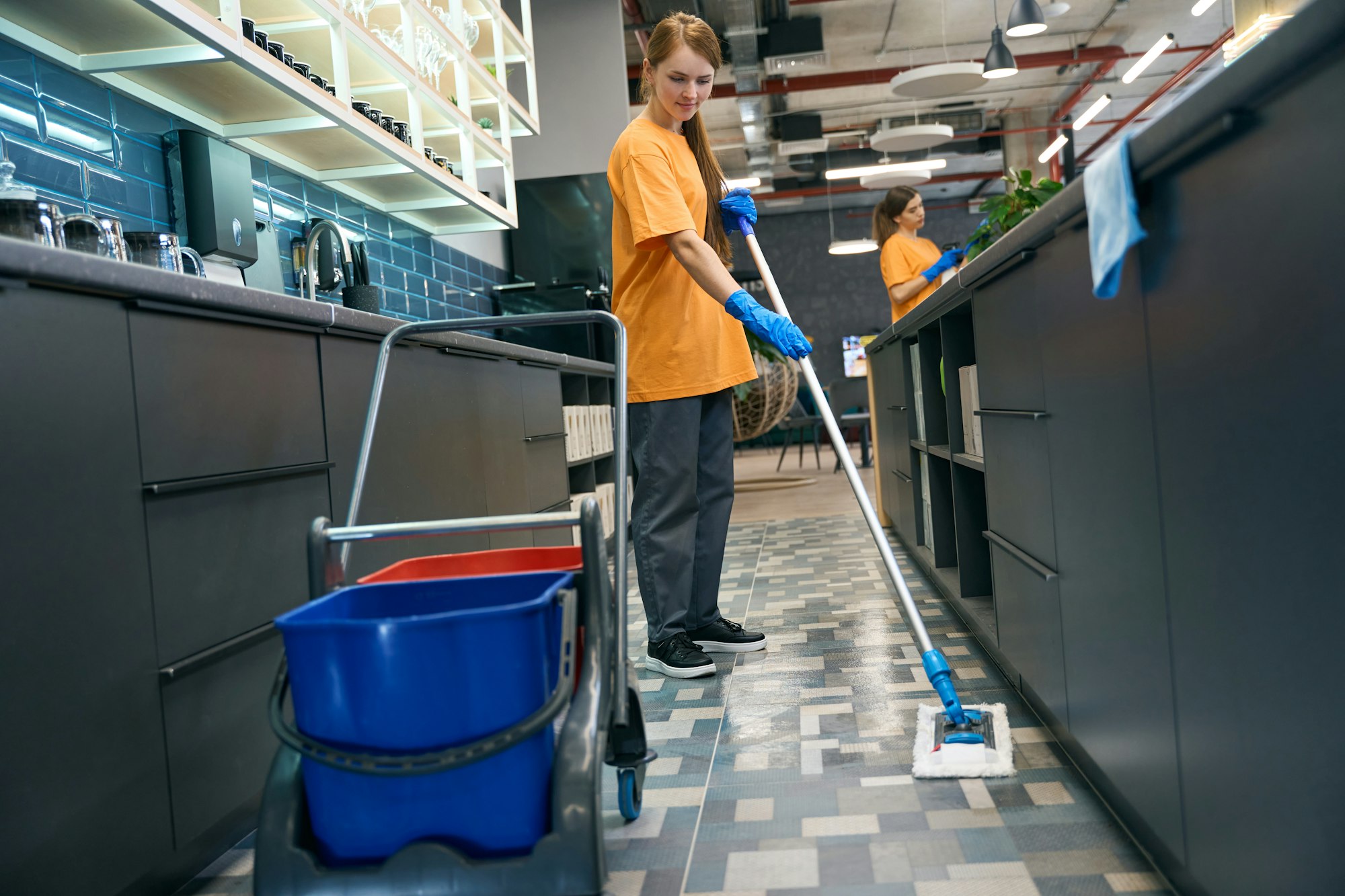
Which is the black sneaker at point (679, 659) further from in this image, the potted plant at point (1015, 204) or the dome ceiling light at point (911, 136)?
the dome ceiling light at point (911, 136)

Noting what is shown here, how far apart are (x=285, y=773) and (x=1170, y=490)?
0.96 meters

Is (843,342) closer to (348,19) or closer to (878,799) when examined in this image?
(348,19)

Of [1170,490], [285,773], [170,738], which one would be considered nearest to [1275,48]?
[1170,490]

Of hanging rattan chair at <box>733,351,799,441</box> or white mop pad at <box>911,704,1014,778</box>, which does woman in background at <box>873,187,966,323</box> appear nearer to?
hanging rattan chair at <box>733,351,799,441</box>

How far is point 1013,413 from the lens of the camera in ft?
5.44

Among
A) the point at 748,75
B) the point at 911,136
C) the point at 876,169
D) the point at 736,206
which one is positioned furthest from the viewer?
the point at 876,169

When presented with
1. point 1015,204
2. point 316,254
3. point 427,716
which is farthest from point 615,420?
point 1015,204

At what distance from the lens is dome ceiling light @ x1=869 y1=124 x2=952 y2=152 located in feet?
26.1

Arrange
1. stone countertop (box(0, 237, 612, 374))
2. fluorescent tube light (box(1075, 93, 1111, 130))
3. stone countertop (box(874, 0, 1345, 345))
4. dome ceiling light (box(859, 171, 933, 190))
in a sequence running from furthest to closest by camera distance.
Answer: dome ceiling light (box(859, 171, 933, 190)) < fluorescent tube light (box(1075, 93, 1111, 130)) < stone countertop (box(0, 237, 612, 374)) < stone countertop (box(874, 0, 1345, 345))

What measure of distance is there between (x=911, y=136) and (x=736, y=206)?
606 centimetres

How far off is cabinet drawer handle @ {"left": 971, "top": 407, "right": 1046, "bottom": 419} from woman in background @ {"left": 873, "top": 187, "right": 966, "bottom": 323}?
8.03 feet

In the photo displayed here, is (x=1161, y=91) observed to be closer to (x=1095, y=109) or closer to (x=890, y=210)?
(x=1095, y=109)

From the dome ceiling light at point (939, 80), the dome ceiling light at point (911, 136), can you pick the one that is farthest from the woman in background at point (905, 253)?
the dome ceiling light at point (911, 136)

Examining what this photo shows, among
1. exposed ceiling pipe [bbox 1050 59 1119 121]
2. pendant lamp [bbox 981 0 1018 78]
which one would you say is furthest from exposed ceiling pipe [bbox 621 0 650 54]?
exposed ceiling pipe [bbox 1050 59 1119 121]
